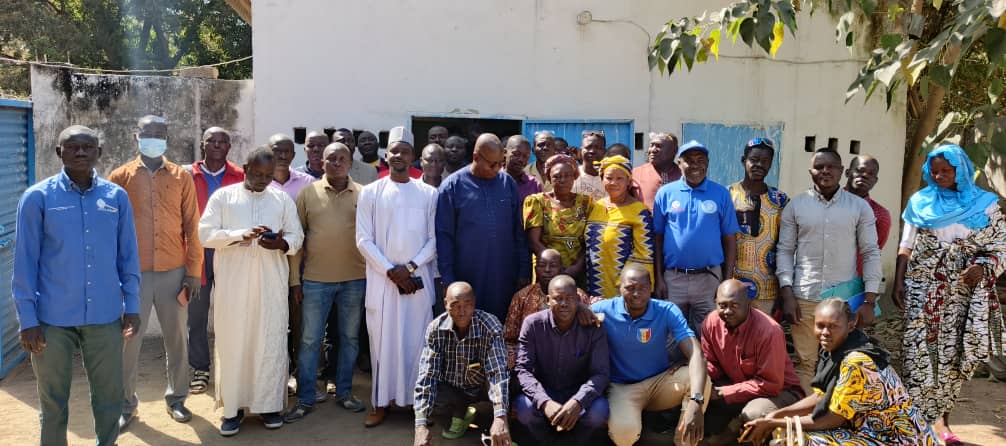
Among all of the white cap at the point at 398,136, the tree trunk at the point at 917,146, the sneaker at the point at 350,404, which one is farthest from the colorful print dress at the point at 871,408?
the tree trunk at the point at 917,146

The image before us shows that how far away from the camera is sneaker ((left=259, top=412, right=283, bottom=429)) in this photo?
439 centimetres

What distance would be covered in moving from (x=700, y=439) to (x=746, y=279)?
48.1 inches

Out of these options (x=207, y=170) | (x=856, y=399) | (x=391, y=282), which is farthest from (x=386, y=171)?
(x=856, y=399)

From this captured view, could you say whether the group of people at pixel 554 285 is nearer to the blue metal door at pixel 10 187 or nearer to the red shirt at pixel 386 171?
the red shirt at pixel 386 171

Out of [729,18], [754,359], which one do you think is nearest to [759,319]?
[754,359]

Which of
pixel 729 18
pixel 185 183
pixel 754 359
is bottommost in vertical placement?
pixel 754 359

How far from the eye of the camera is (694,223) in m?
4.38

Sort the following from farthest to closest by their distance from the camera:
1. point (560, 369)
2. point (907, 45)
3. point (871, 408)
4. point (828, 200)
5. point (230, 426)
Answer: point (828, 200) < point (230, 426) < point (560, 369) < point (871, 408) < point (907, 45)

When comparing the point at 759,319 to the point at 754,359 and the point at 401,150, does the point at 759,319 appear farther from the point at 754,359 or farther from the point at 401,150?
the point at 401,150

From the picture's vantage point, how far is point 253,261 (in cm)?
425

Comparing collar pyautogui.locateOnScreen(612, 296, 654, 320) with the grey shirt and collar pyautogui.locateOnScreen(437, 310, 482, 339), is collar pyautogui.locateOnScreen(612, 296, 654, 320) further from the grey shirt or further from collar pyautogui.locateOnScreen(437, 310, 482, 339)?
the grey shirt

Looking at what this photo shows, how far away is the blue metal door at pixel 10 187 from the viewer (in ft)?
17.5

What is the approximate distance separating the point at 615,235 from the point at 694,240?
18.1 inches

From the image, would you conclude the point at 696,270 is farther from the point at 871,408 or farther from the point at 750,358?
the point at 871,408
